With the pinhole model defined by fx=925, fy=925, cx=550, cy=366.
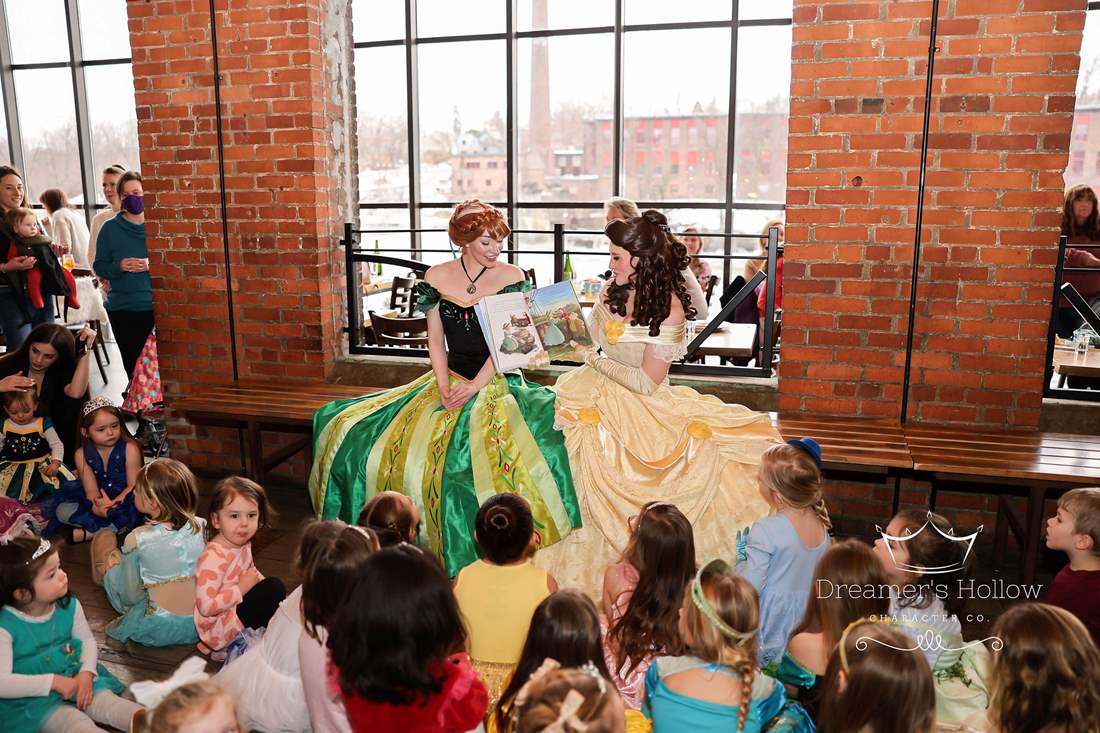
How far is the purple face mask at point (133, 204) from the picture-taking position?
5566mm

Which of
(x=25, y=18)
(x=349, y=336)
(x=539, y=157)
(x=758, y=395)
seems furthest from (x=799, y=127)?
(x=25, y=18)

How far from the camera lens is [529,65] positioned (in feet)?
28.2

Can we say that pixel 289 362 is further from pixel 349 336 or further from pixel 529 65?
pixel 529 65

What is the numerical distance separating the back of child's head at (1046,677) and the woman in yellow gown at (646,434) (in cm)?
151

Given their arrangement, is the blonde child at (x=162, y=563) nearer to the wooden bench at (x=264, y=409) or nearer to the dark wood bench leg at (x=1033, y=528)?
the wooden bench at (x=264, y=409)

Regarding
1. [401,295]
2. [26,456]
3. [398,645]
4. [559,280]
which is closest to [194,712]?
[398,645]

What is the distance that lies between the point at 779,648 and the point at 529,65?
263 inches

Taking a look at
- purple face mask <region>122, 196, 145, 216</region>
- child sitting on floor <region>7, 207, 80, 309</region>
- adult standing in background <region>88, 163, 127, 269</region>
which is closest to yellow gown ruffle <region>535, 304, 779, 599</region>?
purple face mask <region>122, 196, 145, 216</region>

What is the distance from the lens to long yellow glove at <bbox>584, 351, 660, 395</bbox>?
3.81 meters

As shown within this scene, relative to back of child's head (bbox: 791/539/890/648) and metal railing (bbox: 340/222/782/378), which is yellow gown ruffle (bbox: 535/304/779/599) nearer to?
metal railing (bbox: 340/222/782/378)

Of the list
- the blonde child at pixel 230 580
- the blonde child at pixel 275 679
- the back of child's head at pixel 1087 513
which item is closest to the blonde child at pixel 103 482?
the blonde child at pixel 230 580

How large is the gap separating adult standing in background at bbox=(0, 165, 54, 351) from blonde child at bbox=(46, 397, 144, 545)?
1.64 m

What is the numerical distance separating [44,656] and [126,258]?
11.0 ft

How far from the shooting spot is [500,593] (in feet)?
8.84
